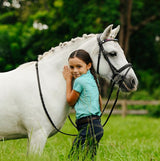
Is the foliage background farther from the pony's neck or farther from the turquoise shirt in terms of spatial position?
the turquoise shirt

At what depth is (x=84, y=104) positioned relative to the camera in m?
3.45

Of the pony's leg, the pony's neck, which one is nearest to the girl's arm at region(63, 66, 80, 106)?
the pony's neck

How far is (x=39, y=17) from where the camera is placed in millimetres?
20500

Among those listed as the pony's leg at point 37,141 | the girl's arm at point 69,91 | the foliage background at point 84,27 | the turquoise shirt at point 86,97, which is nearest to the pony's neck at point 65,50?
the girl's arm at point 69,91

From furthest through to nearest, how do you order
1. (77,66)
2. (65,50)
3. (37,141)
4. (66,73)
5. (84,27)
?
(84,27) → (65,50) → (66,73) → (77,66) → (37,141)

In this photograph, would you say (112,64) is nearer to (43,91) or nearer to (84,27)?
(43,91)

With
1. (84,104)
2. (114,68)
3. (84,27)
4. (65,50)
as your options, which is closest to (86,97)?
(84,104)

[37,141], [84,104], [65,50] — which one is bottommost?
[37,141]

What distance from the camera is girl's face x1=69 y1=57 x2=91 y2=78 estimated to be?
349 cm

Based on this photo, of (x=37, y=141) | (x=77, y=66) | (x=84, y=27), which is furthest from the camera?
(x=84, y=27)

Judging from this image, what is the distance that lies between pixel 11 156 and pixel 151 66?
24.5m

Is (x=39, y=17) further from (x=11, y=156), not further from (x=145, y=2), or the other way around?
(x=11, y=156)

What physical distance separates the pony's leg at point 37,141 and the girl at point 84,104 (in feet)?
1.09

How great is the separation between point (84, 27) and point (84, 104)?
53.8ft
